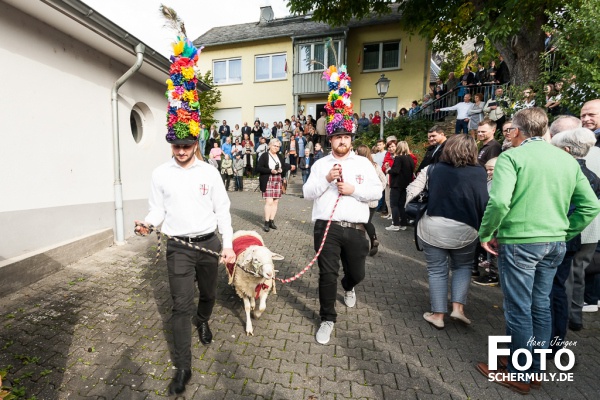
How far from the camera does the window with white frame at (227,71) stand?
26.7 m

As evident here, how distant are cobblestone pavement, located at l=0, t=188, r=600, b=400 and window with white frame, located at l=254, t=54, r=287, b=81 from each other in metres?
23.1

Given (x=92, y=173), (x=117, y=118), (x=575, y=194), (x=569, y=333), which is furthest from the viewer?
(x=117, y=118)

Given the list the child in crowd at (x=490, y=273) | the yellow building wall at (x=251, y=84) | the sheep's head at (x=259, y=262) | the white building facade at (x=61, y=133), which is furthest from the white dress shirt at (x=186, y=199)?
the yellow building wall at (x=251, y=84)

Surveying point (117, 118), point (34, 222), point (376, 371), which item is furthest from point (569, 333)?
point (117, 118)

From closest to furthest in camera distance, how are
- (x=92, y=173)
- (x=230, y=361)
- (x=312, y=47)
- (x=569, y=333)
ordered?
(x=230, y=361)
(x=569, y=333)
(x=92, y=173)
(x=312, y=47)

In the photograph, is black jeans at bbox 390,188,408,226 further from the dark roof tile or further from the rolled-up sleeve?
the dark roof tile

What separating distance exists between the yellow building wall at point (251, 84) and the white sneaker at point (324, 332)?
2328 cm

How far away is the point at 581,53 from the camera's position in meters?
5.05

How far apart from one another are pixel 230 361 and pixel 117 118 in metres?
6.12

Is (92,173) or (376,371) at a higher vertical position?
(92,173)

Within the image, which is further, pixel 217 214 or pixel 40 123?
pixel 40 123

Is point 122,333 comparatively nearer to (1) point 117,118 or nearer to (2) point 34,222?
(2) point 34,222

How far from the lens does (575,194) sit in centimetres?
288

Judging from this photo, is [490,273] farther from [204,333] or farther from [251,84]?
[251,84]
